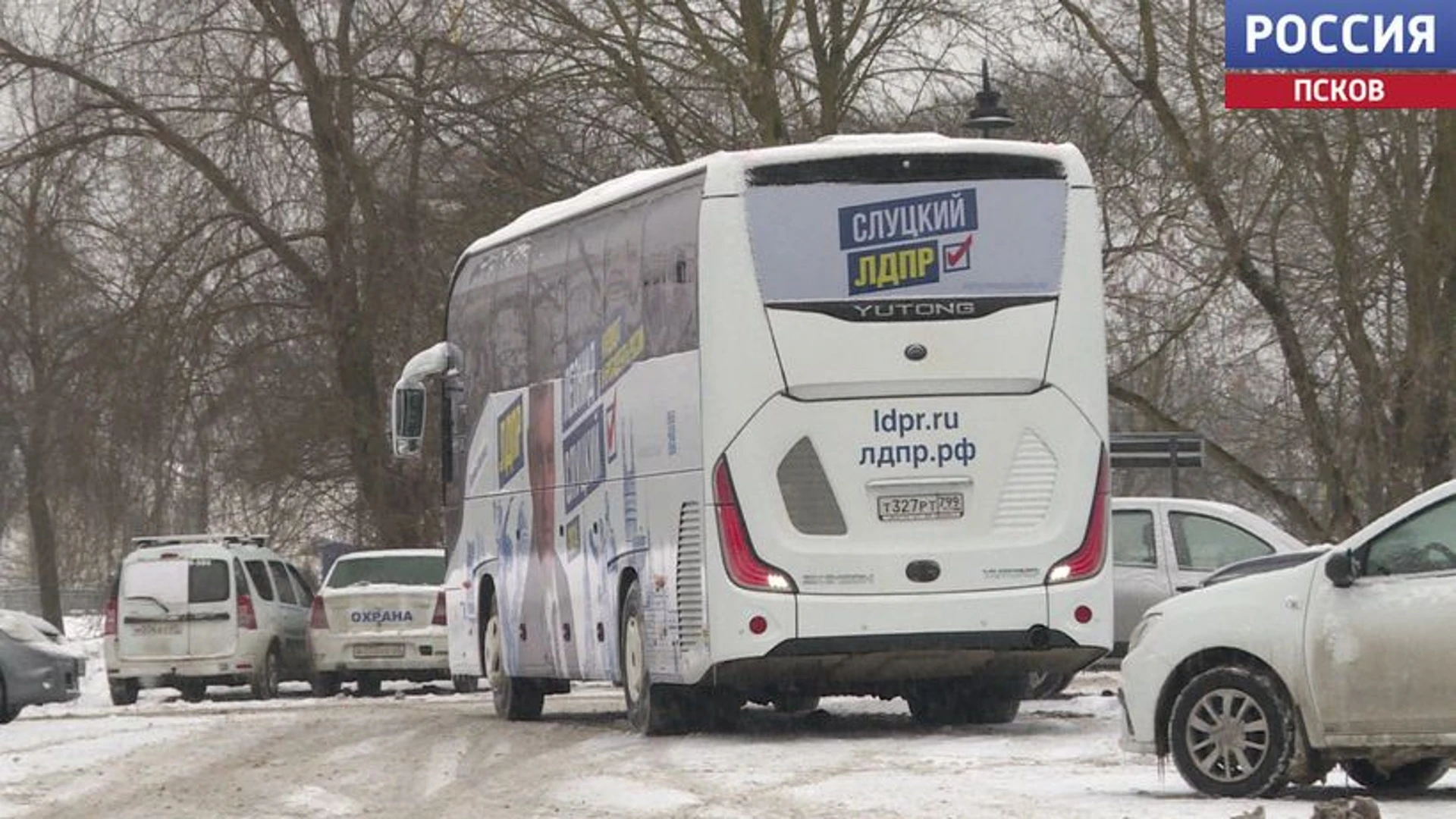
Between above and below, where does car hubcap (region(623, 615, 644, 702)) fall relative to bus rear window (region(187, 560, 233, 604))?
below

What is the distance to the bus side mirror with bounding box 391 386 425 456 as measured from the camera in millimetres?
26297

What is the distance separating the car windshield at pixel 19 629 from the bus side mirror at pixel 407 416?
12.1ft

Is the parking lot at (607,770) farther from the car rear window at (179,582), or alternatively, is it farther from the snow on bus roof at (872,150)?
the car rear window at (179,582)

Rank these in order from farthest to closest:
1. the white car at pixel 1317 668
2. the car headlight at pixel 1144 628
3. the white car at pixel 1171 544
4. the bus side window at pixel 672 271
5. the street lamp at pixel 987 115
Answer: the street lamp at pixel 987 115, the white car at pixel 1171 544, the bus side window at pixel 672 271, the car headlight at pixel 1144 628, the white car at pixel 1317 668

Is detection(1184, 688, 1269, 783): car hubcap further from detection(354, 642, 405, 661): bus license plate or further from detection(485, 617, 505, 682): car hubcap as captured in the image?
detection(354, 642, 405, 661): bus license plate

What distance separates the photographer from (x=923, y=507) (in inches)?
753

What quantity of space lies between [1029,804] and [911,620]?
15.5ft

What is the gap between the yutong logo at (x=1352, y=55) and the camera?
32.6 metres

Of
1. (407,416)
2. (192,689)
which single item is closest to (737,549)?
(407,416)

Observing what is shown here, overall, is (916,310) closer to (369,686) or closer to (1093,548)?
(1093,548)

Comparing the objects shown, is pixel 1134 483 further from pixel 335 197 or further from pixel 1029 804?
pixel 1029 804

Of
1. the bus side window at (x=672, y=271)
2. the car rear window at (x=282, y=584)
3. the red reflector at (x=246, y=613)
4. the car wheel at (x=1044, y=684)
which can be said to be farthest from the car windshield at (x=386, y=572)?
the bus side window at (x=672, y=271)

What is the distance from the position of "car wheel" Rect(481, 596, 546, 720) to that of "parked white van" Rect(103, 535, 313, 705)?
28.3ft

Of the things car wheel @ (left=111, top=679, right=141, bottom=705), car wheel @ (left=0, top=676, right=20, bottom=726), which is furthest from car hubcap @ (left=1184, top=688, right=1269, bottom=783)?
car wheel @ (left=111, top=679, right=141, bottom=705)
